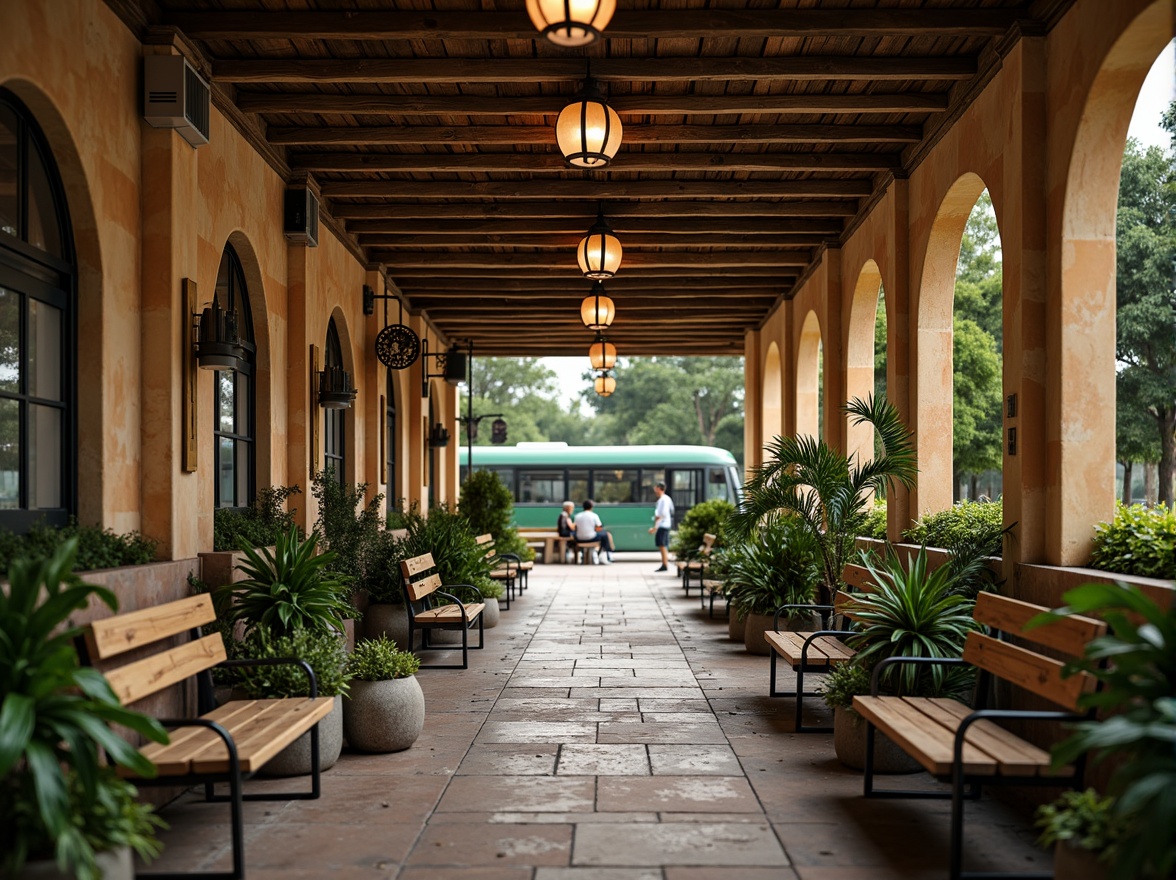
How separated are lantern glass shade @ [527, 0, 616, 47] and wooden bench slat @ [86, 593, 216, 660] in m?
2.81

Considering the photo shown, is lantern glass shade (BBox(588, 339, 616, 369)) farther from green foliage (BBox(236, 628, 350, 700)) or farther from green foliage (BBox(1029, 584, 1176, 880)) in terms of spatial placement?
green foliage (BBox(1029, 584, 1176, 880))

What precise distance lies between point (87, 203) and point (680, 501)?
19169 mm

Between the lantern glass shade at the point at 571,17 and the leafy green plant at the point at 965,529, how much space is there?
11.4 ft

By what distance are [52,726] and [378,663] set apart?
260 centimetres

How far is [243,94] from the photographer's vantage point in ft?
23.6

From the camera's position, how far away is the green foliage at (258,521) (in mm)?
6973

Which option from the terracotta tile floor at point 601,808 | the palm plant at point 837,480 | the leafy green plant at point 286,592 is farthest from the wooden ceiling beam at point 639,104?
the terracotta tile floor at point 601,808

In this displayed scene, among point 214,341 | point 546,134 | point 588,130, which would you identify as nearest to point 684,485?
point 546,134

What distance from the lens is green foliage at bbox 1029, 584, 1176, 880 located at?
2.73 meters

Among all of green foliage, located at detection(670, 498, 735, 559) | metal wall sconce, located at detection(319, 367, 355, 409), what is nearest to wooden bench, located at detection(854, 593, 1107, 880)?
metal wall sconce, located at detection(319, 367, 355, 409)

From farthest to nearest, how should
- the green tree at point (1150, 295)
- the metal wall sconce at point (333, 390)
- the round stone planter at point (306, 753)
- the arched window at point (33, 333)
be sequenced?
the green tree at point (1150, 295)
the metal wall sconce at point (333, 390)
the round stone planter at point (306, 753)
the arched window at point (33, 333)

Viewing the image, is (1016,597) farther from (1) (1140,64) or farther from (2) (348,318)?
(2) (348,318)

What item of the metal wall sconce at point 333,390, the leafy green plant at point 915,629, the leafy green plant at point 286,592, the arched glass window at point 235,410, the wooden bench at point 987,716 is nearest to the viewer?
the wooden bench at point 987,716

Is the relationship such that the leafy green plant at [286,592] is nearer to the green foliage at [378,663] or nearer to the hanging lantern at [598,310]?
the green foliage at [378,663]
